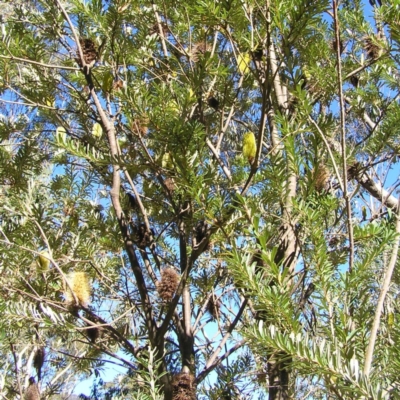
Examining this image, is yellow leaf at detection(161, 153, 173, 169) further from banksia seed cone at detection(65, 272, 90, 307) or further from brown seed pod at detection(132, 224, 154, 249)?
banksia seed cone at detection(65, 272, 90, 307)

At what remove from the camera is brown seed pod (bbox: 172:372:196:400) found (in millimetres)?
929

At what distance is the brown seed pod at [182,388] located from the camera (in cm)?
93

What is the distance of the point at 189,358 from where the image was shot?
1.11m

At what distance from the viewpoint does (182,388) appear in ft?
3.07

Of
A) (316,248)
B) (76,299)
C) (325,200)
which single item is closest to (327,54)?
(325,200)

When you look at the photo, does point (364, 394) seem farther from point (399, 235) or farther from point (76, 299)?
point (76, 299)

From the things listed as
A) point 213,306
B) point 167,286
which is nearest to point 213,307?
point 213,306

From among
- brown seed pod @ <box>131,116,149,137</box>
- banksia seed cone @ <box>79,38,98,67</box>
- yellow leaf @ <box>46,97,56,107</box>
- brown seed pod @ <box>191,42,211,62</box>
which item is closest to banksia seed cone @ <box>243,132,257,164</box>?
brown seed pod @ <box>131,116,149,137</box>

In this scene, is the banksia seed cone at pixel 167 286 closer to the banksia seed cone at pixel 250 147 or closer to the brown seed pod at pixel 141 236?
the brown seed pod at pixel 141 236

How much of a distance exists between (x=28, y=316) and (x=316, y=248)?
73 cm

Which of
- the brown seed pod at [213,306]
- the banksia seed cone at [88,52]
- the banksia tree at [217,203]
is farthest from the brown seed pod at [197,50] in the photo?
the brown seed pod at [213,306]

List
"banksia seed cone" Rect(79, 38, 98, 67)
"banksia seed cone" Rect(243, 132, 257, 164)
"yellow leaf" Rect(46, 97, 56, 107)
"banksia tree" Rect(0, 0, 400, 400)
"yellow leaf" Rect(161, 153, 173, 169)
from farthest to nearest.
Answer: "yellow leaf" Rect(46, 97, 56, 107), "banksia seed cone" Rect(79, 38, 98, 67), "yellow leaf" Rect(161, 153, 173, 169), "banksia seed cone" Rect(243, 132, 257, 164), "banksia tree" Rect(0, 0, 400, 400)

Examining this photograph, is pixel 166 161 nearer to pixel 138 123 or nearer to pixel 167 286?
pixel 138 123

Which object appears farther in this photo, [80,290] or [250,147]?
[80,290]
